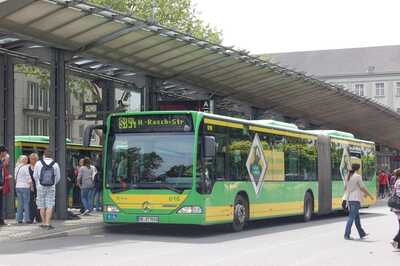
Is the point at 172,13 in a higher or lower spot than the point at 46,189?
higher

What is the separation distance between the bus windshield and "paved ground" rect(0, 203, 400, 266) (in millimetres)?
1214

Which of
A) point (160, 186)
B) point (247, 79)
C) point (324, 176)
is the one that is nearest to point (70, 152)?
point (247, 79)

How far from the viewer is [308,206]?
23.0 m

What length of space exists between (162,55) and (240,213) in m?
5.52

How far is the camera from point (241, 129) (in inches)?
718

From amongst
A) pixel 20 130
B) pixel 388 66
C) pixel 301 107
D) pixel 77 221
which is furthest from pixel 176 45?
pixel 388 66

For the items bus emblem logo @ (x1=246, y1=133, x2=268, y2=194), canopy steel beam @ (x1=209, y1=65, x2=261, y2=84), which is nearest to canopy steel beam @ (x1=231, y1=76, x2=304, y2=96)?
canopy steel beam @ (x1=209, y1=65, x2=261, y2=84)

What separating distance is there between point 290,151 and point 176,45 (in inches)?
181

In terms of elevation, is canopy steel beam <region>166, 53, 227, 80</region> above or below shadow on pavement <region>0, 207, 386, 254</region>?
Result: above

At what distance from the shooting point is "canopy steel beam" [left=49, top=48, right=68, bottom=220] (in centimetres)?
1889

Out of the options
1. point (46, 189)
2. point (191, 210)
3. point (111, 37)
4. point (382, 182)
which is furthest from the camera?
point (382, 182)

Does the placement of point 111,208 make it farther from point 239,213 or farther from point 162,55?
point 162,55

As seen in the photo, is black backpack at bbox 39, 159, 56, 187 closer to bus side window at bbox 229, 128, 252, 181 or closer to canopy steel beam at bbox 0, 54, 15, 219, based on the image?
canopy steel beam at bbox 0, 54, 15, 219

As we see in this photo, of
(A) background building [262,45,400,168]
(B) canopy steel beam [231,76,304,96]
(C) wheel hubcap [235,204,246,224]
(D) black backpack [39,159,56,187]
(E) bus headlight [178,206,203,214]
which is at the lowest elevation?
(C) wheel hubcap [235,204,246,224]
